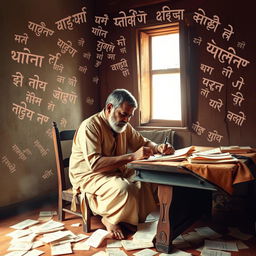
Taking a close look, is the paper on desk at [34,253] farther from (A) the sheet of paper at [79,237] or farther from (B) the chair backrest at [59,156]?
(B) the chair backrest at [59,156]

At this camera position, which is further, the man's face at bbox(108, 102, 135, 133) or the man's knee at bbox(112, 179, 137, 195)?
the man's face at bbox(108, 102, 135, 133)

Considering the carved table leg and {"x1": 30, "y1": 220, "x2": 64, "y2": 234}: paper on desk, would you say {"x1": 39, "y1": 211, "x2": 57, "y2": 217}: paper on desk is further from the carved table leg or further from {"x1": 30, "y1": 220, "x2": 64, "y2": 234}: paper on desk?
the carved table leg

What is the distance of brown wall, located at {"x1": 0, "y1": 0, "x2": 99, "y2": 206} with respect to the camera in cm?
356

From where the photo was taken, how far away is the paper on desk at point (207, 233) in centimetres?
289

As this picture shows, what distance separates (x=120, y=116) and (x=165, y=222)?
1.03m

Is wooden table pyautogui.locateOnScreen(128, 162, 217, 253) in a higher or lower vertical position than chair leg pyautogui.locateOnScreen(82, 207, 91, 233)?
higher

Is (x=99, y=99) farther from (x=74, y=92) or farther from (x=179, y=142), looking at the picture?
(x=179, y=142)

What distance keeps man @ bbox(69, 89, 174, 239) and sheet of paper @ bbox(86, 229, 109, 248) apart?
0.06m

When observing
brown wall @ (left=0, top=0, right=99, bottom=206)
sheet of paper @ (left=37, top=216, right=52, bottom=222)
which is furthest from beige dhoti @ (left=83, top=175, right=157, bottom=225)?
brown wall @ (left=0, top=0, right=99, bottom=206)

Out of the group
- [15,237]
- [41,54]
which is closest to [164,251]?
[15,237]

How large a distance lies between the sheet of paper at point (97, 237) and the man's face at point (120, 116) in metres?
0.94

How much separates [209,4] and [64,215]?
9.35ft

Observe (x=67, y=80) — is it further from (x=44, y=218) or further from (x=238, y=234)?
(x=238, y=234)

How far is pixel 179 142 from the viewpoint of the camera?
4074 mm
